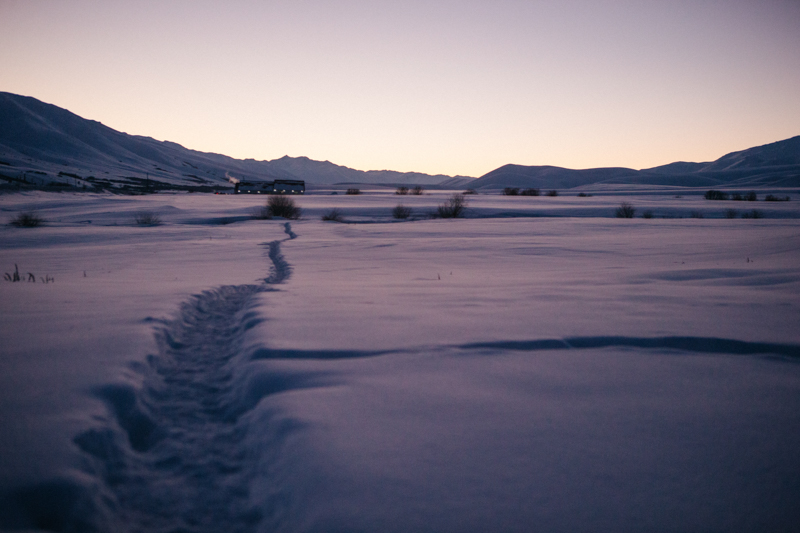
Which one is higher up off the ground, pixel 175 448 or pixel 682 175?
pixel 682 175

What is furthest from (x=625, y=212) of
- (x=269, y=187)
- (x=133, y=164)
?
(x=133, y=164)

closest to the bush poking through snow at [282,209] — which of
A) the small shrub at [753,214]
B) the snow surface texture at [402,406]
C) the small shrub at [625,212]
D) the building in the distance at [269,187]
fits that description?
the snow surface texture at [402,406]

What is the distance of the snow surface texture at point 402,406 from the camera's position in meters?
1.39

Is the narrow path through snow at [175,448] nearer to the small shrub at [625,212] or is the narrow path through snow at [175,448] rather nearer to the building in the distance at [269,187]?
the small shrub at [625,212]

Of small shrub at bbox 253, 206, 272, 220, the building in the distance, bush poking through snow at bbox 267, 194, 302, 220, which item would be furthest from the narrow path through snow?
the building in the distance

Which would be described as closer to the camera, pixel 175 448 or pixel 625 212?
pixel 175 448

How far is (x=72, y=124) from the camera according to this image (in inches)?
3885

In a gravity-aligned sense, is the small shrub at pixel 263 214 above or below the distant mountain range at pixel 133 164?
below

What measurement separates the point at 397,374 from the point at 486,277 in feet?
10.6

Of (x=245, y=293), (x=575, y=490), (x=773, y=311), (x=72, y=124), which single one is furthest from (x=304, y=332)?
(x=72, y=124)

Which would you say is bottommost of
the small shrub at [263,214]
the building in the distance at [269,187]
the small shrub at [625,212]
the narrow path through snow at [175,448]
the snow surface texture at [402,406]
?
the narrow path through snow at [175,448]

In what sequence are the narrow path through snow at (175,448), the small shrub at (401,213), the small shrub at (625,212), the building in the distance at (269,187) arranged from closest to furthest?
the narrow path through snow at (175,448) → the small shrub at (625,212) → the small shrub at (401,213) → the building in the distance at (269,187)

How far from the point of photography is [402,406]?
199cm

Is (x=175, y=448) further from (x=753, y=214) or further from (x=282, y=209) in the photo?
(x=753, y=214)
